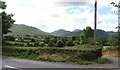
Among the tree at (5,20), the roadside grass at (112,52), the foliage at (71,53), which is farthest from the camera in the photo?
the roadside grass at (112,52)

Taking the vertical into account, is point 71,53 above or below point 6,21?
below

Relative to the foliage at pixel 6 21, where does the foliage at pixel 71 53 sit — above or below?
below

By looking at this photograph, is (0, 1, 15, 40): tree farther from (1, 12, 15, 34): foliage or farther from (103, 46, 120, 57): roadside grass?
(103, 46, 120, 57): roadside grass

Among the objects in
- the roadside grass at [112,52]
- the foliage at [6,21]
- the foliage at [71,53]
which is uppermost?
the foliage at [6,21]

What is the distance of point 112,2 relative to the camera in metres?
29.8

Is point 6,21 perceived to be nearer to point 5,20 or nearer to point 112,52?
point 5,20

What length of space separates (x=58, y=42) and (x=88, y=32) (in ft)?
62.3

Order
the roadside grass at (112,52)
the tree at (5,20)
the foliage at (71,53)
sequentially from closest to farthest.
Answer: the foliage at (71,53) → the tree at (5,20) → the roadside grass at (112,52)

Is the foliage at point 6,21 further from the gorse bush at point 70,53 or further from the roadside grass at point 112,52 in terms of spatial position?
the roadside grass at point 112,52

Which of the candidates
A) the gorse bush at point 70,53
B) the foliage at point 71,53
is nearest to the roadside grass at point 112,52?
the gorse bush at point 70,53

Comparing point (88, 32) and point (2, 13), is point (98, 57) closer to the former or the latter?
point (2, 13)

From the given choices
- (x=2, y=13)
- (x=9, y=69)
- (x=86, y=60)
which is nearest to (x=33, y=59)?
(x=86, y=60)

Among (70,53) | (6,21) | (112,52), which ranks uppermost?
(6,21)

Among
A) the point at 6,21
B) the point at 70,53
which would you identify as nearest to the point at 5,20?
the point at 6,21
